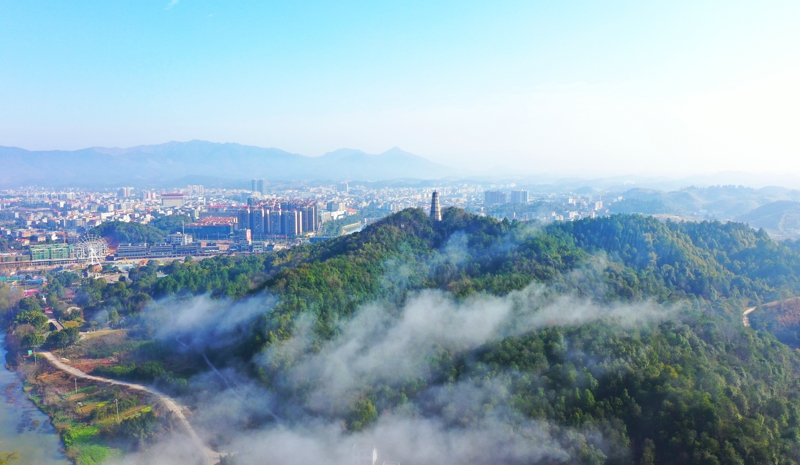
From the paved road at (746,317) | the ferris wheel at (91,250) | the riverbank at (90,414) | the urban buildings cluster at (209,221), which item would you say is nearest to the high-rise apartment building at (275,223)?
the urban buildings cluster at (209,221)

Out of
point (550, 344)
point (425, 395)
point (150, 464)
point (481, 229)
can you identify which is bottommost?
point (150, 464)

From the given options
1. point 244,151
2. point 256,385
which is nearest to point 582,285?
point 256,385

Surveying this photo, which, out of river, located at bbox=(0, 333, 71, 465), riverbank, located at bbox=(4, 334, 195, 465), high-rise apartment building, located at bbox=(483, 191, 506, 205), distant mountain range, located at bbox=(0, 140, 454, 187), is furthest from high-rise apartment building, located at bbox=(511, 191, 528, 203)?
distant mountain range, located at bbox=(0, 140, 454, 187)

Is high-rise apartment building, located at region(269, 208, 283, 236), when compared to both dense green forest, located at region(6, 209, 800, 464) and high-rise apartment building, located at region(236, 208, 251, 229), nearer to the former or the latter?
high-rise apartment building, located at region(236, 208, 251, 229)

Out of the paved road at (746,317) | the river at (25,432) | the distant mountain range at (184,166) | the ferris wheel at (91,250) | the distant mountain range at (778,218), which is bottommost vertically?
the river at (25,432)

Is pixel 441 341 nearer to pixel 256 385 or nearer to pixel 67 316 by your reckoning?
pixel 256 385

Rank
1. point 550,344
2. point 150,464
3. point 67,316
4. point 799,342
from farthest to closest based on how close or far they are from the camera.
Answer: point 67,316
point 799,342
point 550,344
point 150,464

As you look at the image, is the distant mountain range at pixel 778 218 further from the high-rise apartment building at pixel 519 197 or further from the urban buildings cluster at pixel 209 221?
the high-rise apartment building at pixel 519 197
